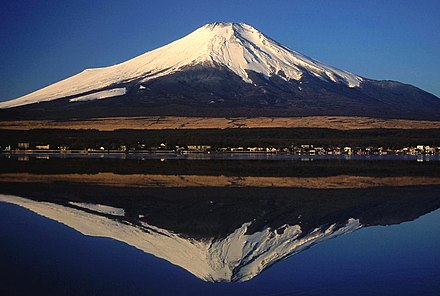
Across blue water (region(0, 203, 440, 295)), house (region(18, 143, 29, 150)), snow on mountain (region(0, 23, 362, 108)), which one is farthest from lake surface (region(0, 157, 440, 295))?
snow on mountain (region(0, 23, 362, 108))

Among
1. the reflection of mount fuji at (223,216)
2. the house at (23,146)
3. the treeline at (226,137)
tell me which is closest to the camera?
the reflection of mount fuji at (223,216)

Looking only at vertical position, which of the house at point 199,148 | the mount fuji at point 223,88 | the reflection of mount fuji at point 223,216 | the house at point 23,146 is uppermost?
the mount fuji at point 223,88

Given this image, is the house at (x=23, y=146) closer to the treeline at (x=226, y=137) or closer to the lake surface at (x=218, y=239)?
the treeline at (x=226, y=137)

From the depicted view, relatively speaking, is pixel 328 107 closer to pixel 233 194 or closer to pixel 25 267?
pixel 233 194

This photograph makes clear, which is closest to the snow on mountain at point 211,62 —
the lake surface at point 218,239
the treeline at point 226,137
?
the treeline at point 226,137

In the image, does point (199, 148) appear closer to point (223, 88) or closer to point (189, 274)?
point (223, 88)

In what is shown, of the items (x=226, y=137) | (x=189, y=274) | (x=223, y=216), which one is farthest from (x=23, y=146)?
(x=189, y=274)

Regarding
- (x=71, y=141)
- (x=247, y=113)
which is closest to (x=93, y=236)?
(x=71, y=141)

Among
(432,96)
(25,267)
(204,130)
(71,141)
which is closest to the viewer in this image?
(25,267)
